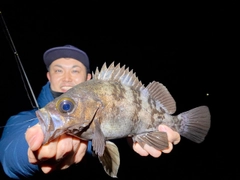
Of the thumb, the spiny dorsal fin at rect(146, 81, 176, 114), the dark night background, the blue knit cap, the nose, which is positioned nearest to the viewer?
the thumb

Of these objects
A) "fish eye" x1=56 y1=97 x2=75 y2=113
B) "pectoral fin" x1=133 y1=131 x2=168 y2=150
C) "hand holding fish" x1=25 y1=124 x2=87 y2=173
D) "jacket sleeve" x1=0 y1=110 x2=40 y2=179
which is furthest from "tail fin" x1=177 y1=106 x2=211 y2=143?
"jacket sleeve" x1=0 y1=110 x2=40 y2=179

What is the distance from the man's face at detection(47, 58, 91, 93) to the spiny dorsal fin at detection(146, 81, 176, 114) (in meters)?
1.57

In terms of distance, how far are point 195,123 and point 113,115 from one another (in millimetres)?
1240

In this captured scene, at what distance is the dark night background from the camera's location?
1975cm

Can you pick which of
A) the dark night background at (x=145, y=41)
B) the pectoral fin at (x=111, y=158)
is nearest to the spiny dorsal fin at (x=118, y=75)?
the pectoral fin at (x=111, y=158)

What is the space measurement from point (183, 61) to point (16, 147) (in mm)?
25483

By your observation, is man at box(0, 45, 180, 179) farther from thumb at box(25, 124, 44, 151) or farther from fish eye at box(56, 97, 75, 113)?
fish eye at box(56, 97, 75, 113)

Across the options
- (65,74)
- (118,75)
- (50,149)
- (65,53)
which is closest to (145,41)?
(65,53)

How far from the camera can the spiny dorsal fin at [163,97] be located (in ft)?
7.20

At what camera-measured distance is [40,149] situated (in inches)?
54.8

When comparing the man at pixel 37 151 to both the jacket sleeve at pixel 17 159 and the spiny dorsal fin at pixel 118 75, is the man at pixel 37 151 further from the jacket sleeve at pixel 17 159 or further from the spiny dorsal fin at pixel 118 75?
the spiny dorsal fin at pixel 118 75

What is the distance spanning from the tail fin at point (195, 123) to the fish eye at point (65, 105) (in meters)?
1.47

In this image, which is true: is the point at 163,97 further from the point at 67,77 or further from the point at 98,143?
the point at 67,77

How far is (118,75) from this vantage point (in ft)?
6.53
